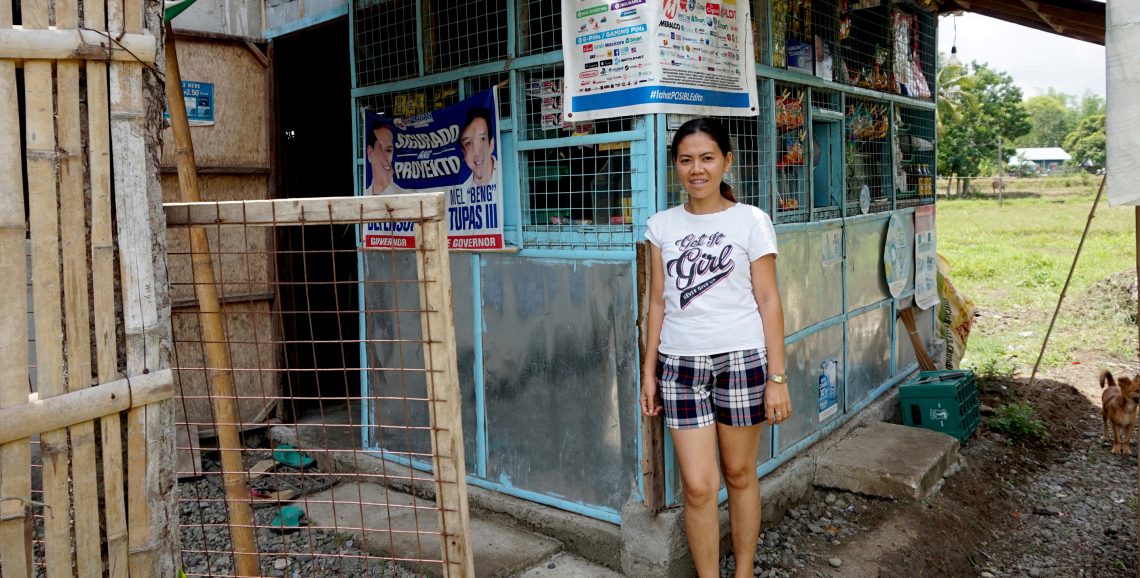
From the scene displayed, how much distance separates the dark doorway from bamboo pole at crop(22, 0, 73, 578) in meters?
3.86

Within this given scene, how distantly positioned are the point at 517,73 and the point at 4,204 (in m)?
2.48

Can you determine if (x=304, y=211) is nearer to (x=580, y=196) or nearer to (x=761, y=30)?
(x=580, y=196)

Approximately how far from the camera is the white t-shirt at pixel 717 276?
10.7ft

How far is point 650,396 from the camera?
11.4 ft

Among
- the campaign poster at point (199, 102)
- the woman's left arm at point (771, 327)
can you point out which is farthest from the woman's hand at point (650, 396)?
the campaign poster at point (199, 102)

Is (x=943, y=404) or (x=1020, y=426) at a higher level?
(x=943, y=404)

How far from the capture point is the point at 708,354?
328cm

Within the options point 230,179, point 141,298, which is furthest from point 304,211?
point 230,179

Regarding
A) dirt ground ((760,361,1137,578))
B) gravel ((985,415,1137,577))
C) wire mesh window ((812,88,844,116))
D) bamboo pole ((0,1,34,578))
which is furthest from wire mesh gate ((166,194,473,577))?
gravel ((985,415,1137,577))

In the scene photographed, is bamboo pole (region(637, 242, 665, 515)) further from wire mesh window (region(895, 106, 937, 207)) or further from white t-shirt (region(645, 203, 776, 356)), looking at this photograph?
wire mesh window (region(895, 106, 937, 207))

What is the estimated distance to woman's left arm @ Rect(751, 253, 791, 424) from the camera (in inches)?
129

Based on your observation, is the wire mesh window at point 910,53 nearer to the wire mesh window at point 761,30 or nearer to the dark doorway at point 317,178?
the wire mesh window at point 761,30

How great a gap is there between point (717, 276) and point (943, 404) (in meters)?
3.26

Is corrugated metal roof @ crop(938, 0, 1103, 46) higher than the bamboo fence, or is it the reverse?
corrugated metal roof @ crop(938, 0, 1103, 46)
